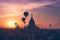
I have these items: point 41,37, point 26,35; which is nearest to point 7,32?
point 26,35

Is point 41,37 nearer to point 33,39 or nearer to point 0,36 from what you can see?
point 33,39

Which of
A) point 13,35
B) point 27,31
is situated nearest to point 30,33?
point 27,31

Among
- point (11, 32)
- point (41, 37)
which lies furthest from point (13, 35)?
point (41, 37)

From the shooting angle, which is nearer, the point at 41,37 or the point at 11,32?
the point at 11,32

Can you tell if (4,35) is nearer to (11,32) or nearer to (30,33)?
(11,32)

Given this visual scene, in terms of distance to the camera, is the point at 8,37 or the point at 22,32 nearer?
the point at 8,37

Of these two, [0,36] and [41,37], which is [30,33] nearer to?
[41,37]

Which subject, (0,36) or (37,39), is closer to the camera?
(0,36)
